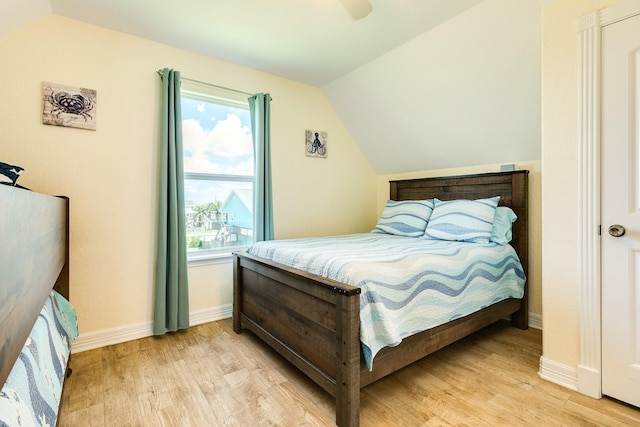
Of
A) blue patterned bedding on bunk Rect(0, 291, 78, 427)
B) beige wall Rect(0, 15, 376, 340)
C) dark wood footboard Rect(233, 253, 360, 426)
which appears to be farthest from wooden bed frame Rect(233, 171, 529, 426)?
blue patterned bedding on bunk Rect(0, 291, 78, 427)

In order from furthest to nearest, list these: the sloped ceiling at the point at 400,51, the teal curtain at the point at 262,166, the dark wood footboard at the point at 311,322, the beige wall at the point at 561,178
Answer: the teal curtain at the point at 262,166, the sloped ceiling at the point at 400,51, the beige wall at the point at 561,178, the dark wood footboard at the point at 311,322

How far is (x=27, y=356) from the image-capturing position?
32.4 inches

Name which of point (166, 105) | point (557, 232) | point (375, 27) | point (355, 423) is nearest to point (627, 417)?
point (557, 232)

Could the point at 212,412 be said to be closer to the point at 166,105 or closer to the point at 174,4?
the point at 166,105

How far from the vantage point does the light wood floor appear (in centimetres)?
153

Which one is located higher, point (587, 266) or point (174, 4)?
point (174, 4)

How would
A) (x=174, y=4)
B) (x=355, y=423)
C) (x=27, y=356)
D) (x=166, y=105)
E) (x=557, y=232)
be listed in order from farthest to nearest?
(x=166, y=105)
(x=174, y=4)
(x=557, y=232)
(x=355, y=423)
(x=27, y=356)

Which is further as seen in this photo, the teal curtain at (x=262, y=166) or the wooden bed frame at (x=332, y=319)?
the teal curtain at (x=262, y=166)

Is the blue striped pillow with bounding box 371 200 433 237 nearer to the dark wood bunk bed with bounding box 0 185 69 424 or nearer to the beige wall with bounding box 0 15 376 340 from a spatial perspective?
the beige wall with bounding box 0 15 376 340

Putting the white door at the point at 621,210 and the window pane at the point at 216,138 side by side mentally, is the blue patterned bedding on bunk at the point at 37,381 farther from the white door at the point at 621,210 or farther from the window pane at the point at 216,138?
the white door at the point at 621,210

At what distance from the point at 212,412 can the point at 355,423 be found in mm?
713

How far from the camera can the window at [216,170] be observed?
2.78m

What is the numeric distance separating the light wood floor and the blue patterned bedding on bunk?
571mm

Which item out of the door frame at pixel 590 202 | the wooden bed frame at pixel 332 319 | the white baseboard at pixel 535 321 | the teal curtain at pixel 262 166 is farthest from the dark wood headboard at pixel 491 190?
the teal curtain at pixel 262 166
